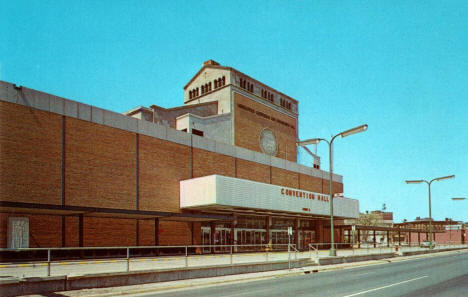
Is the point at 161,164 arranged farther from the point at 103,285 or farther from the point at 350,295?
the point at 350,295

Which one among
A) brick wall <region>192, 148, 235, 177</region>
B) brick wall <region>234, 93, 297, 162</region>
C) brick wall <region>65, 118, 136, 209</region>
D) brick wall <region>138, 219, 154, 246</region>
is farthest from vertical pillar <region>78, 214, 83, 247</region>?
brick wall <region>234, 93, 297, 162</region>

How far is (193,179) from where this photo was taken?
37719mm

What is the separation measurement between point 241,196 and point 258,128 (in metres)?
14.6

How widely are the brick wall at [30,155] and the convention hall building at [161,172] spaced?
0.06 meters

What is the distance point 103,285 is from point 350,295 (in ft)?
30.5

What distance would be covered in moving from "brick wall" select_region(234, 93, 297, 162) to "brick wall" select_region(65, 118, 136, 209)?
16.7m

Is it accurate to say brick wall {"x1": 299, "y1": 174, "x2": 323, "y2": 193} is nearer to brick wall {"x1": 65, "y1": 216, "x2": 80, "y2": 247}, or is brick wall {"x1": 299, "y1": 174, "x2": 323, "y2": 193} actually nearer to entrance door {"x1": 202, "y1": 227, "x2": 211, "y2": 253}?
entrance door {"x1": 202, "y1": 227, "x2": 211, "y2": 253}

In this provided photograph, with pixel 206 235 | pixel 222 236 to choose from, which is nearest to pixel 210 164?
pixel 206 235

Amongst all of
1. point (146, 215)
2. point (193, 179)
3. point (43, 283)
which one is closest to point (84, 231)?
point (146, 215)

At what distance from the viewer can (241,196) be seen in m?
38.9

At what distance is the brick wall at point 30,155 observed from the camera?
26516mm

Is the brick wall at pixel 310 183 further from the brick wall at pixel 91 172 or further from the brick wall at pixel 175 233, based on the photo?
the brick wall at pixel 175 233

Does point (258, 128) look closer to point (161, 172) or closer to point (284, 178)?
point (284, 178)

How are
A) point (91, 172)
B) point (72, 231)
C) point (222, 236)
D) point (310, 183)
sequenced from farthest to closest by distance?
point (310, 183), point (222, 236), point (91, 172), point (72, 231)
